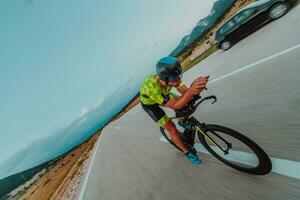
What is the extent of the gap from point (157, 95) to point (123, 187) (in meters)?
3.13

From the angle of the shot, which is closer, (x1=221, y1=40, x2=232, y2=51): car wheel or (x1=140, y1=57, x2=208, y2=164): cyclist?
(x1=140, y1=57, x2=208, y2=164): cyclist

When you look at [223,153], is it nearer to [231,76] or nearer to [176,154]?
[176,154]

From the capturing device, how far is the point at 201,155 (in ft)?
16.1

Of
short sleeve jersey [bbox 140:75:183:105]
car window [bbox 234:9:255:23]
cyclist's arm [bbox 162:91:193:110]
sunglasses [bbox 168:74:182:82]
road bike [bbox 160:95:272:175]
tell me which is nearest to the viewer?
cyclist's arm [bbox 162:91:193:110]

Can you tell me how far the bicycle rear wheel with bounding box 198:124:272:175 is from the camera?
124 inches

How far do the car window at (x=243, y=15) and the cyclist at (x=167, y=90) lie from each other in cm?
1025

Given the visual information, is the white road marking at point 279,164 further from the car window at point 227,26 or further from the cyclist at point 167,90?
the car window at point 227,26

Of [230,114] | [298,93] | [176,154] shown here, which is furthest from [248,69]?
[176,154]

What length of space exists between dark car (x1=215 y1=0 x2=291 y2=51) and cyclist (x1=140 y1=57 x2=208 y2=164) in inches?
379

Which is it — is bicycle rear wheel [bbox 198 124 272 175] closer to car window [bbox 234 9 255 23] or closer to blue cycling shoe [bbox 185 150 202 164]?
blue cycling shoe [bbox 185 150 202 164]

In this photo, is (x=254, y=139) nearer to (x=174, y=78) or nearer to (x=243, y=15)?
(x=174, y=78)

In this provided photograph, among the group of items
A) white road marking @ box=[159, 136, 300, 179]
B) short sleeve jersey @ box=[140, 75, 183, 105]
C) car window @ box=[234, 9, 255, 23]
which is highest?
short sleeve jersey @ box=[140, 75, 183, 105]

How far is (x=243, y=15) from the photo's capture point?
12828 millimetres

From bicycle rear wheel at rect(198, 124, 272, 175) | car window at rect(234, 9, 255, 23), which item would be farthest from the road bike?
car window at rect(234, 9, 255, 23)
